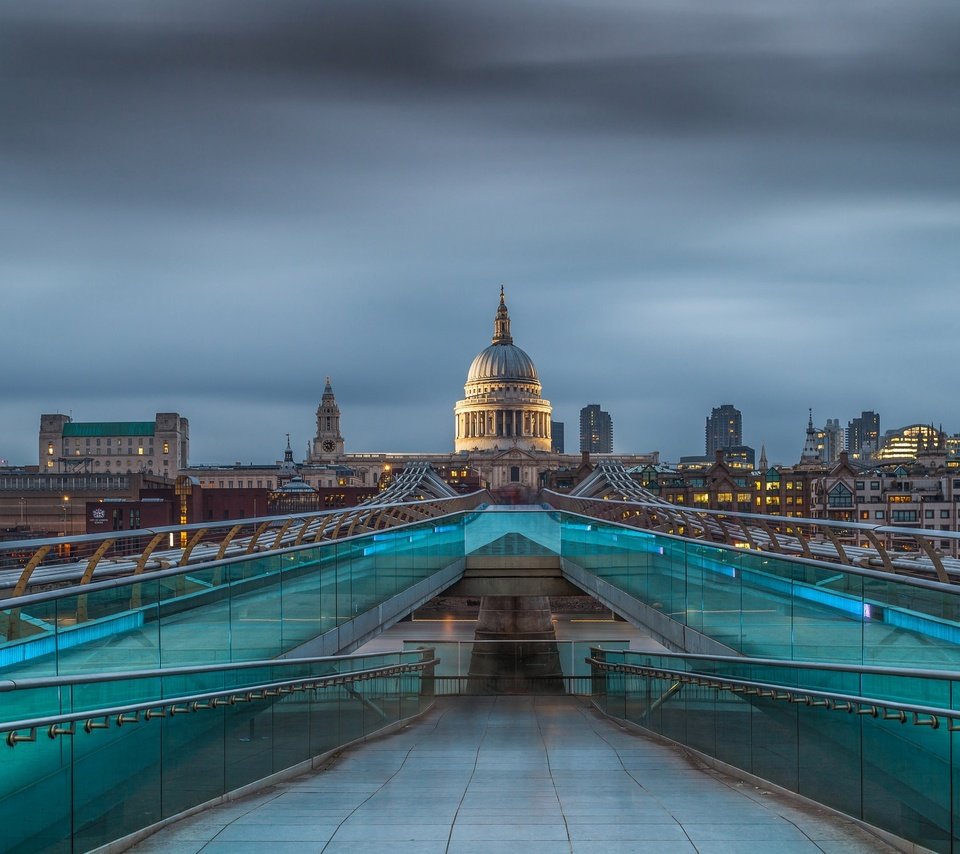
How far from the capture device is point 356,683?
1355 cm

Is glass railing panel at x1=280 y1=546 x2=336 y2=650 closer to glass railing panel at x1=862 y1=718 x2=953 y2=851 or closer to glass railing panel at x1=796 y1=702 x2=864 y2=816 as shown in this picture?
glass railing panel at x1=796 y1=702 x2=864 y2=816

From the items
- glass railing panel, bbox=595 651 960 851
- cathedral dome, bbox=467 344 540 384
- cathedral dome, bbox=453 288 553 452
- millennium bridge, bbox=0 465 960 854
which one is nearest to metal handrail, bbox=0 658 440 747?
millennium bridge, bbox=0 465 960 854

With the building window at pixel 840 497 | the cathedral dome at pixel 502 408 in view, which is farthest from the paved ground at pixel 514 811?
the cathedral dome at pixel 502 408

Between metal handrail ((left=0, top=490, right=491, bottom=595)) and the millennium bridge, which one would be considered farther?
metal handrail ((left=0, top=490, right=491, bottom=595))

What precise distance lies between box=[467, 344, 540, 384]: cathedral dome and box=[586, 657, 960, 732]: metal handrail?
181 metres

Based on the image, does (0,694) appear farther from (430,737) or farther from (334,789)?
(430,737)

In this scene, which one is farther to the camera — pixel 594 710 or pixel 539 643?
pixel 539 643

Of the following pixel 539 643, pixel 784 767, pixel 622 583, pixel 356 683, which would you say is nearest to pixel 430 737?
pixel 356 683

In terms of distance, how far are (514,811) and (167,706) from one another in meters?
2.95

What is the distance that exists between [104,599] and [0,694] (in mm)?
1947

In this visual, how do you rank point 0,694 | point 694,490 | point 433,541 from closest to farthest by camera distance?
point 0,694, point 433,541, point 694,490

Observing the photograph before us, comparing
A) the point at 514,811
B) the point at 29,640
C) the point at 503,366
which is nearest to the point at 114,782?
the point at 29,640

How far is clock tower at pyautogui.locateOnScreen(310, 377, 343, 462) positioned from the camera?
616 feet

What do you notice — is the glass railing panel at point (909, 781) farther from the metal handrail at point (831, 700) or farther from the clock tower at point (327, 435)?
the clock tower at point (327, 435)
